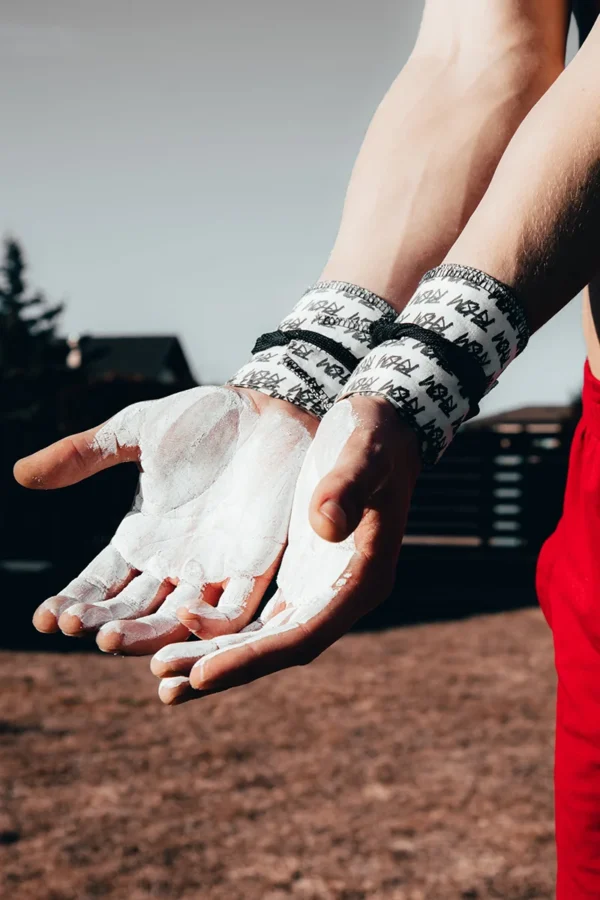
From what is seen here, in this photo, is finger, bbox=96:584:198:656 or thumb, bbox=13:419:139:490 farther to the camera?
thumb, bbox=13:419:139:490

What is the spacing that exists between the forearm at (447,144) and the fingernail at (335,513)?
0.63 meters

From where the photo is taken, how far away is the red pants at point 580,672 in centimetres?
124

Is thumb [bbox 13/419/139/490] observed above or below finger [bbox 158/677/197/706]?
above

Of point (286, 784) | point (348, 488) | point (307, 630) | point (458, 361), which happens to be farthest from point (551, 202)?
point (286, 784)

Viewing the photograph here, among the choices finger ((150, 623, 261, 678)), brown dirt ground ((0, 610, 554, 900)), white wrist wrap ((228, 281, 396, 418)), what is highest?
white wrist wrap ((228, 281, 396, 418))

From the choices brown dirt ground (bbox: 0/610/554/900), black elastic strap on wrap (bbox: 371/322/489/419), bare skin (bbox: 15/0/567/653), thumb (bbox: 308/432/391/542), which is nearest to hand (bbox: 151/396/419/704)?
thumb (bbox: 308/432/391/542)

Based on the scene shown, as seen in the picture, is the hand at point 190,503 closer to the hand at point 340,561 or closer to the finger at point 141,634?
the finger at point 141,634

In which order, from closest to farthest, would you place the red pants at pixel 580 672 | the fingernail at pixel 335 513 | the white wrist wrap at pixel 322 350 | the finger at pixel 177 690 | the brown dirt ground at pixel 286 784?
1. the fingernail at pixel 335 513
2. the finger at pixel 177 690
3. the red pants at pixel 580 672
4. the white wrist wrap at pixel 322 350
5. the brown dirt ground at pixel 286 784

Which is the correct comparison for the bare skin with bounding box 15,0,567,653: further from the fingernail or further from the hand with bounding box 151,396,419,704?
the fingernail

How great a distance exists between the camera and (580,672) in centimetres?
127

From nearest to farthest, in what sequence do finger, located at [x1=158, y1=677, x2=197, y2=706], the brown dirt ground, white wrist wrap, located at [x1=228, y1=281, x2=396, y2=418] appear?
finger, located at [x1=158, y1=677, x2=197, y2=706]
white wrist wrap, located at [x1=228, y1=281, x2=396, y2=418]
the brown dirt ground

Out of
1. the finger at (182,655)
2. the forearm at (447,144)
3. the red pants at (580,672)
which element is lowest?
the red pants at (580,672)

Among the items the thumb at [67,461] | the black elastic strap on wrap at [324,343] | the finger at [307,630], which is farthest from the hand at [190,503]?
the finger at [307,630]

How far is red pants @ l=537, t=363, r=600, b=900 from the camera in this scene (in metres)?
1.24
